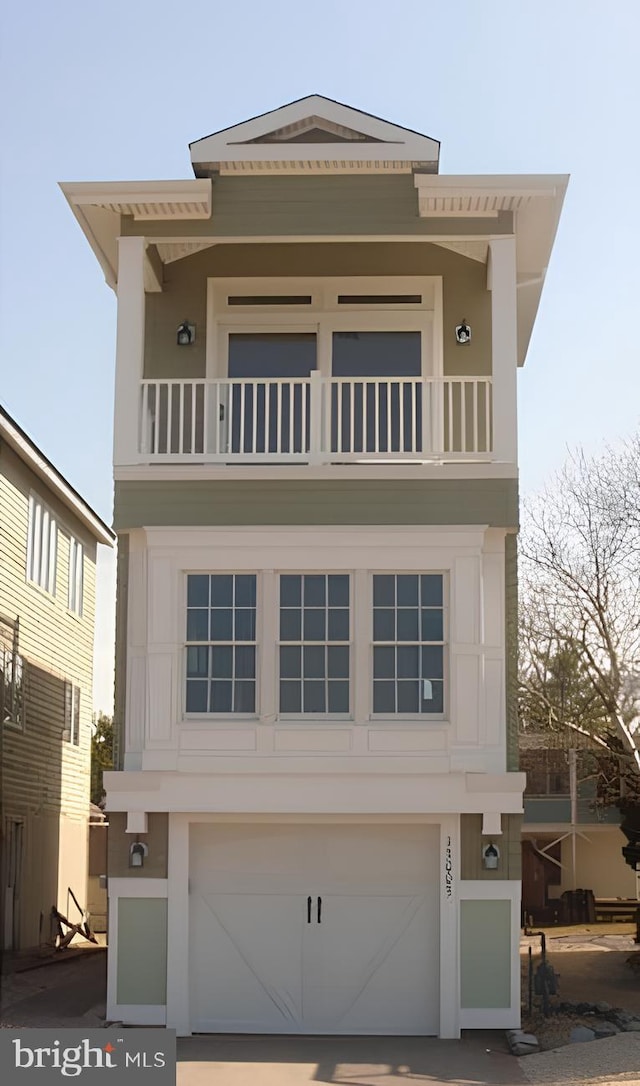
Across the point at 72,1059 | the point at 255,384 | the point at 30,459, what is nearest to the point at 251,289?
the point at 255,384

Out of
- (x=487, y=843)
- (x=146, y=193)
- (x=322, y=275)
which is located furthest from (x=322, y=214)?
(x=487, y=843)

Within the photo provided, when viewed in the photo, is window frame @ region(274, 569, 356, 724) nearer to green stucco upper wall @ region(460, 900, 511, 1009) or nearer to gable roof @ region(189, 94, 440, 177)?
green stucco upper wall @ region(460, 900, 511, 1009)

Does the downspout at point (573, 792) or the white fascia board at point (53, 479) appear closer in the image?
the white fascia board at point (53, 479)

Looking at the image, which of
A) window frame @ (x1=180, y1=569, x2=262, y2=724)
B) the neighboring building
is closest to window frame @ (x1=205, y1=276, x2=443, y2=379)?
window frame @ (x1=180, y1=569, x2=262, y2=724)

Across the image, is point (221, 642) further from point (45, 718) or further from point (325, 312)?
point (45, 718)

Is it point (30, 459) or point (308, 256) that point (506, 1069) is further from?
point (30, 459)

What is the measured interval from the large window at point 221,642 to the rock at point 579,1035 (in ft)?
16.3

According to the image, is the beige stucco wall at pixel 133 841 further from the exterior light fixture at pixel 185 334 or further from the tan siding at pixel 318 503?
the exterior light fixture at pixel 185 334

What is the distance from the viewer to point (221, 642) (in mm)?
15750

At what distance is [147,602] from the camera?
1586 centimetres

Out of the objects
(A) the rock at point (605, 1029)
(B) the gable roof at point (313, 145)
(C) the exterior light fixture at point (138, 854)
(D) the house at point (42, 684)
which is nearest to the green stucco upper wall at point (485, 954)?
(A) the rock at point (605, 1029)

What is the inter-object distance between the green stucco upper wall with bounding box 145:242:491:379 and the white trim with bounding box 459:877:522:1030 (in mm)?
6399

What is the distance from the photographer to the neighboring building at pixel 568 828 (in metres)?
37.4

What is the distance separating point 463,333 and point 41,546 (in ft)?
34.4
